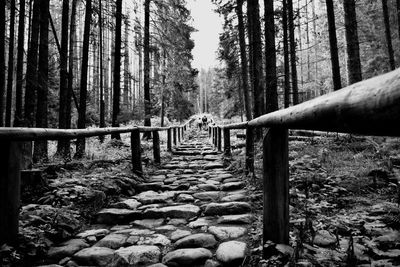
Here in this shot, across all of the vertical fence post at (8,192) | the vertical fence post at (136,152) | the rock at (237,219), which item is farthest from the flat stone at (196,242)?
the vertical fence post at (136,152)

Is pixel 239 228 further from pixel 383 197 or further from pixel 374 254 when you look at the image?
pixel 383 197

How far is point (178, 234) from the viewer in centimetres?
285

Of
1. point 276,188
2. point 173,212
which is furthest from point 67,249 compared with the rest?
point 276,188

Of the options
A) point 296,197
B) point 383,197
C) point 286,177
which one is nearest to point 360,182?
point 383,197

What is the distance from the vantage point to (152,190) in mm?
4914

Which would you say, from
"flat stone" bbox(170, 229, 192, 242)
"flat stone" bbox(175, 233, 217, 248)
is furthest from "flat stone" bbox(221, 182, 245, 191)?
A: "flat stone" bbox(175, 233, 217, 248)

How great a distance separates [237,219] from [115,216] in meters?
1.51

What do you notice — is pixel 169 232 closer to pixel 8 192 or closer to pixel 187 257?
pixel 187 257

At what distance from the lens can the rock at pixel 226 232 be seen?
2691mm

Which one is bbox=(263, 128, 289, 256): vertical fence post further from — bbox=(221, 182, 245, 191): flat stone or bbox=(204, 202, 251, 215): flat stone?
bbox=(221, 182, 245, 191): flat stone

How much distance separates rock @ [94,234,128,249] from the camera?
2637mm

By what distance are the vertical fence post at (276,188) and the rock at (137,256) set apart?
0.99 m

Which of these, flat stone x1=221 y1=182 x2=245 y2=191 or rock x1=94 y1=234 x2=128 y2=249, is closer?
rock x1=94 y1=234 x2=128 y2=249

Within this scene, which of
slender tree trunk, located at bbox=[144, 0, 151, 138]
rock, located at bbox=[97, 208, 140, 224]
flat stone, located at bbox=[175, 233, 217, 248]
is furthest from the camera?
slender tree trunk, located at bbox=[144, 0, 151, 138]
